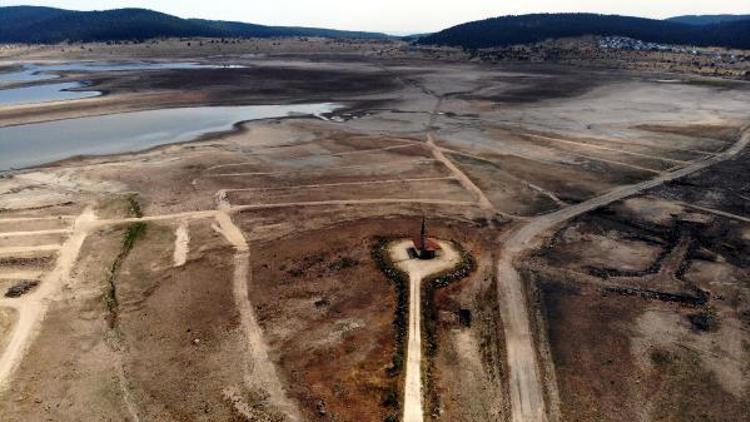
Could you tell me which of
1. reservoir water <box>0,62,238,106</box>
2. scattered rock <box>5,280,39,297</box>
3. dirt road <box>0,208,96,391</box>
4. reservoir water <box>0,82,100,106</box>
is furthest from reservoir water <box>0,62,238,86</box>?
scattered rock <box>5,280,39,297</box>

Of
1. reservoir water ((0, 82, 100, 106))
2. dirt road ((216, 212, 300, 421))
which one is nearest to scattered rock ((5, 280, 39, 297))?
dirt road ((216, 212, 300, 421))

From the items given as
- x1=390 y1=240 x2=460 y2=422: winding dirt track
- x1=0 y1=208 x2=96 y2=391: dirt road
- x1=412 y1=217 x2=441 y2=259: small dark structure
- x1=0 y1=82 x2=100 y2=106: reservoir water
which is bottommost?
x1=0 y1=208 x2=96 y2=391: dirt road

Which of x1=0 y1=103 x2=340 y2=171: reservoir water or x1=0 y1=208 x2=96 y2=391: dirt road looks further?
x1=0 y1=103 x2=340 y2=171: reservoir water

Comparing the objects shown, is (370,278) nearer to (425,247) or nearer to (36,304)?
(425,247)

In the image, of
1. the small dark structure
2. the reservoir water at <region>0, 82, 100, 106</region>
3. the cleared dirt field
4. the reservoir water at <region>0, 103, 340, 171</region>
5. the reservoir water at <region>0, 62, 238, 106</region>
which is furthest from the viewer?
the reservoir water at <region>0, 62, 238, 106</region>

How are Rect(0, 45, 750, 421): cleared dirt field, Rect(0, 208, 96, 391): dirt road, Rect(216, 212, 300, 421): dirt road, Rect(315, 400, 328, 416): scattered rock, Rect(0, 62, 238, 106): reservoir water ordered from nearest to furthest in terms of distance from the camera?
Rect(315, 400, 328, 416): scattered rock < Rect(216, 212, 300, 421): dirt road < Rect(0, 45, 750, 421): cleared dirt field < Rect(0, 208, 96, 391): dirt road < Rect(0, 62, 238, 106): reservoir water

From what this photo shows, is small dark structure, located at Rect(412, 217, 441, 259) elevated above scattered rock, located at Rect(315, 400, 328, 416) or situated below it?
above

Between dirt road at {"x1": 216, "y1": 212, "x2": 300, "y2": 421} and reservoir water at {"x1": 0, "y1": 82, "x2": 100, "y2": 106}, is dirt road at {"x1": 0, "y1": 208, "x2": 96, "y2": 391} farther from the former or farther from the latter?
reservoir water at {"x1": 0, "y1": 82, "x2": 100, "y2": 106}

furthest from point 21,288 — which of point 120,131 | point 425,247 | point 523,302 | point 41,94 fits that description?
point 41,94
